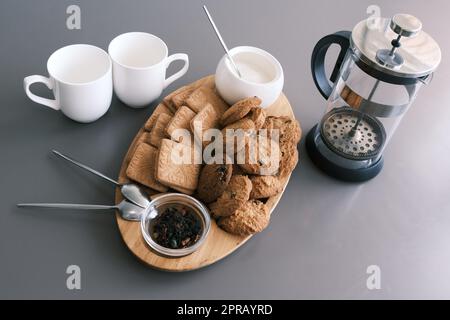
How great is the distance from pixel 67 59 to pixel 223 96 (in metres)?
0.30

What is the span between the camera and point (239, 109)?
853mm

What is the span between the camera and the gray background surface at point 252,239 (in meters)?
0.75

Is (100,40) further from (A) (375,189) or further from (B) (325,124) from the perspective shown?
(A) (375,189)

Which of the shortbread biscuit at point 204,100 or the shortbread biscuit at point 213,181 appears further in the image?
the shortbread biscuit at point 204,100

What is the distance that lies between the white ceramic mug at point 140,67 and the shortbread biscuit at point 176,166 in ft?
0.53

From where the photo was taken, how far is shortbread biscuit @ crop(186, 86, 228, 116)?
2.93 feet

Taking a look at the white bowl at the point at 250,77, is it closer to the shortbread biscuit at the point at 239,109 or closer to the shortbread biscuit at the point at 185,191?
the shortbread biscuit at the point at 239,109

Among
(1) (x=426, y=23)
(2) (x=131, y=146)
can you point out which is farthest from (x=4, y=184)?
(1) (x=426, y=23)

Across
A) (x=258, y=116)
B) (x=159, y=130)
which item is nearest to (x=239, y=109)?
(x=258, y=116)

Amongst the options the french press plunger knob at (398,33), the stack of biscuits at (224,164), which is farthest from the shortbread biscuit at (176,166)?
the french press plunger knob at (398,33)

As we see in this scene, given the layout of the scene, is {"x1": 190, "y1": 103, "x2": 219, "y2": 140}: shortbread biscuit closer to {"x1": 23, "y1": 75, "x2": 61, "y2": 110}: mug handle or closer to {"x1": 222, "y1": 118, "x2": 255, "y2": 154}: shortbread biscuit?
{"x1": 222, "y1": 118, "x2": 255, "y2": 154}: shortbread biscuit

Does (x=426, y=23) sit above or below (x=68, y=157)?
above

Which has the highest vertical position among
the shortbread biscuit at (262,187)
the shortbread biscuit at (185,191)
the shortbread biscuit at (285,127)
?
the shortbread biscuit at (285,127)

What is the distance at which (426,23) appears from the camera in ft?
4.22
